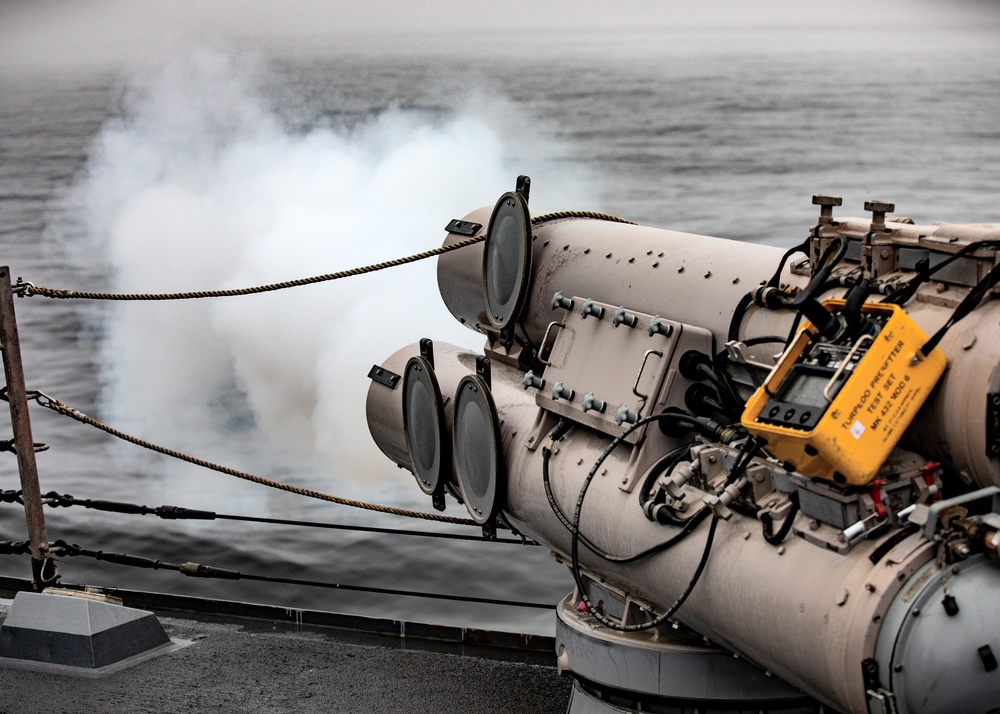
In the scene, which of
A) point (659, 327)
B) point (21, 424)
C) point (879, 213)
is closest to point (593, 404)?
point (659, 327)

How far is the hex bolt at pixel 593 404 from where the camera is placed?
3705mm

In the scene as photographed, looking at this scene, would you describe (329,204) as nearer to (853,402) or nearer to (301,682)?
(301,682)

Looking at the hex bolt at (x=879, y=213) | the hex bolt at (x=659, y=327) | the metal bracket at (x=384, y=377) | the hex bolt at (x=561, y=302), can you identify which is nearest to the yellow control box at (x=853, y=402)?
the hex bolt at (x=879, y=213)

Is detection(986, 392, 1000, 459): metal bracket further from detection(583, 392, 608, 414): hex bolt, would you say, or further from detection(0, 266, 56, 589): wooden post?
detection(0, 266, 56, 589): wooden post

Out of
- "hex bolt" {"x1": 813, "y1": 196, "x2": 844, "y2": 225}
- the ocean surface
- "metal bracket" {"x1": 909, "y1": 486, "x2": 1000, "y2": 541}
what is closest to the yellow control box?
"metal bracket" {"x1": 909, "y1": 486, "x2": 1000, "y2": 541}

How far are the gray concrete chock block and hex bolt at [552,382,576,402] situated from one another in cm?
195

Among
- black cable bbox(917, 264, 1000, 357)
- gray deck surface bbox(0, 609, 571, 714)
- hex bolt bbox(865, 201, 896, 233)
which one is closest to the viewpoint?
black cable bbox(917, 264, 1000, 357)

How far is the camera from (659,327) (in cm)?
356

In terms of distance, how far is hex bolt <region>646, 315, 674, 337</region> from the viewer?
11.6ft

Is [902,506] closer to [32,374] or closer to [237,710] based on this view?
[237,710]

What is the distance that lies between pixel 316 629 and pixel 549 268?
1.80 m

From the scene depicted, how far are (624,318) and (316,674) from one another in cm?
185

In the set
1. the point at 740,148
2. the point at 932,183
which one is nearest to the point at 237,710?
the point at 932,183

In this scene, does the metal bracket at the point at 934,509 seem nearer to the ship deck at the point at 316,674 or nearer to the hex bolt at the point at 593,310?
the hex bolt at the point at 593,310
